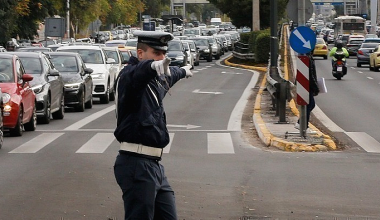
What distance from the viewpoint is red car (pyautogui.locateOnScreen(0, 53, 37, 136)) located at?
1730 cm

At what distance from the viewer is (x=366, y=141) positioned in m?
17.2

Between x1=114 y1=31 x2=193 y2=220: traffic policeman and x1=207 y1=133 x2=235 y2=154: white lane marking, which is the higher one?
x1=114 y1=31 x2=193 y2=220: traffic policeman

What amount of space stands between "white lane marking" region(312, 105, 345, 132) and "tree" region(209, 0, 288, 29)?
142ft

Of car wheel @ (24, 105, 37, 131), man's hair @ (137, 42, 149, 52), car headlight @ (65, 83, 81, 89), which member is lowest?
car wheel @ (24, 105, 37, 131)

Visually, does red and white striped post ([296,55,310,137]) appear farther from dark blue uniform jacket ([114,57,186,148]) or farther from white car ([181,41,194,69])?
white car ([181,41,194,69])

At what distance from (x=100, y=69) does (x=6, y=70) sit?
10064mm

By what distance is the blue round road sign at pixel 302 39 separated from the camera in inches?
648

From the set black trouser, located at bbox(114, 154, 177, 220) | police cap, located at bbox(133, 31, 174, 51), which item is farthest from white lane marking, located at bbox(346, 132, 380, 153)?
police cap, located at bbox(133, 31, 174, 51)

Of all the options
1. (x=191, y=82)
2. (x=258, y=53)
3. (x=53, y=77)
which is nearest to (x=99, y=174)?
(x=53, y=77)

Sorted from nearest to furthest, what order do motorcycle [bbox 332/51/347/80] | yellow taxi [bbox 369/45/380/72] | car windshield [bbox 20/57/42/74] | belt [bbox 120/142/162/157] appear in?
Answer: belt [bbox 120/142/162/157] < car windshield [bbox 20/57/42/74] < motorcycle [bbox 332/51/347/80] < yellow taxi [bbox 369/45/380/72]

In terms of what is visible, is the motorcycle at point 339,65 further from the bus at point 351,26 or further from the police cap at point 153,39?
the bus at point 351,26

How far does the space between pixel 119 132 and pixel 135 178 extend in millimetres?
322

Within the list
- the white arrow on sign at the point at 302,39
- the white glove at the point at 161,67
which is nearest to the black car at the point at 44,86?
the white arrow on sign at the point at 302,39

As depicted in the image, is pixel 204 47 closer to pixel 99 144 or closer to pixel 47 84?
pixel 47 84
